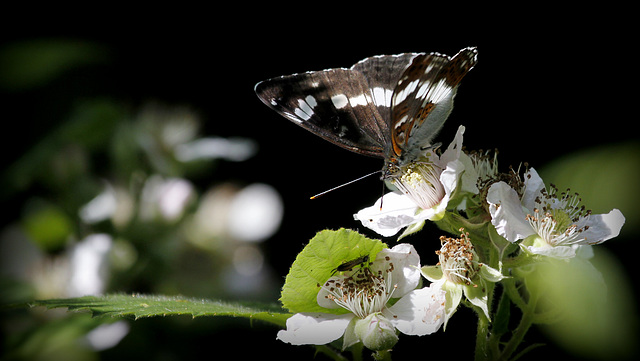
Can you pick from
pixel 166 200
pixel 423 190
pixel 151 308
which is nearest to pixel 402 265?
pixel 423 190

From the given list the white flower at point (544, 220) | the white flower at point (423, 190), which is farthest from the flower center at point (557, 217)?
the white flower at point (423, 190)

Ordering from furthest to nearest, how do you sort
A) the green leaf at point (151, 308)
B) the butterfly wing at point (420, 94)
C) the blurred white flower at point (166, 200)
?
1. the blurred white flower at point (166, 200)
2. the butterfly wing at point (420, 94)
3. the green leaf at point (151, 308)

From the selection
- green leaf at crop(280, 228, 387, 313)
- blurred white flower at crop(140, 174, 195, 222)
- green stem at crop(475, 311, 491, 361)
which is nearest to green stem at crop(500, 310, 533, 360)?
green stem at crop(475, 311, 491, 361)

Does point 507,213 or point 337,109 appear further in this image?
point 337,109

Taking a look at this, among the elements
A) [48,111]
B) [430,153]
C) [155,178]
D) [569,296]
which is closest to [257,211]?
[155,178]

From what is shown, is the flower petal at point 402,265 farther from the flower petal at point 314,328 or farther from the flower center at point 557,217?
the flower center at point 557,217

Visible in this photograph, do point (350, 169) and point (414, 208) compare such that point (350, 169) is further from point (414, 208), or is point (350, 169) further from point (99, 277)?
point (414, 208)

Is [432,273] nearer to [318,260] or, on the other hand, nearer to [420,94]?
[318,260]
